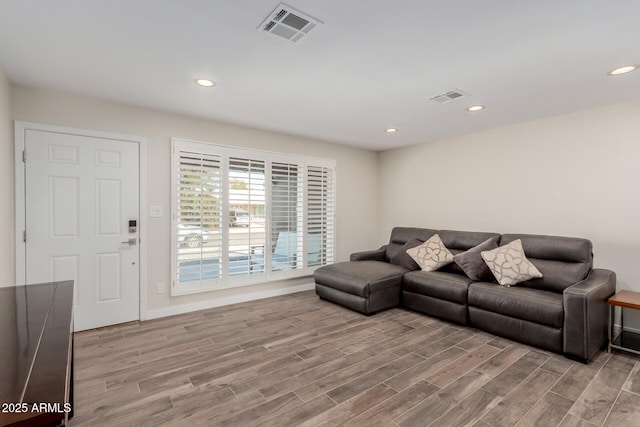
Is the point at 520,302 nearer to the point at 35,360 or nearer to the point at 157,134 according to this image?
the point at 35,360

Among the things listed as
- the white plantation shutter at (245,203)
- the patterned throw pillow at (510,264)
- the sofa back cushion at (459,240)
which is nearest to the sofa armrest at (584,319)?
the patterned throw pillow at (510,264)

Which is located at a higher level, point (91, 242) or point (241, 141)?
point (241, 141)

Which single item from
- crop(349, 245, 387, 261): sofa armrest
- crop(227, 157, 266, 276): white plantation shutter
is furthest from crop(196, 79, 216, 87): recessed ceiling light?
crop(349, 245, 387, 261): sofa armrest

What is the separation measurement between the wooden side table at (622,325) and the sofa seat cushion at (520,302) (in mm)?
406

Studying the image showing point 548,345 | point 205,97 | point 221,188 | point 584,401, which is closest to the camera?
point 584,401

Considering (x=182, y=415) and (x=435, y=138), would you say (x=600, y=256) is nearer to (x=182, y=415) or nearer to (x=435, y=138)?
(x=435, y=138)

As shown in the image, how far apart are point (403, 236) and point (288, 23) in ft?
12.4

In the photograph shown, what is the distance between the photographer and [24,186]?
2.91 metres

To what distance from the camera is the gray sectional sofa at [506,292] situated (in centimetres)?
270

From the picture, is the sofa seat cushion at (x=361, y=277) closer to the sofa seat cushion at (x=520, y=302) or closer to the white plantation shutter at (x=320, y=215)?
the white plantation shutter at (x=320, y=215)

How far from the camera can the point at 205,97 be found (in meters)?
3.19

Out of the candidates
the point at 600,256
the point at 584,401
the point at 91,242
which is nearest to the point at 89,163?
the point at 91,242

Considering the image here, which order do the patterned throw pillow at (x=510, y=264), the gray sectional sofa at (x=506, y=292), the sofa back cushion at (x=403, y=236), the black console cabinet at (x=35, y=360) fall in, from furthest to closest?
the sofa back cushion at (x=403, y=236) → the patterned throw pillow at (x=510, y=264) → the gray sectional sofa at (x=506, y=292) → the black console cabinet at (x=35, y=360)

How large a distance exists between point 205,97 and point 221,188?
1.22 metres
